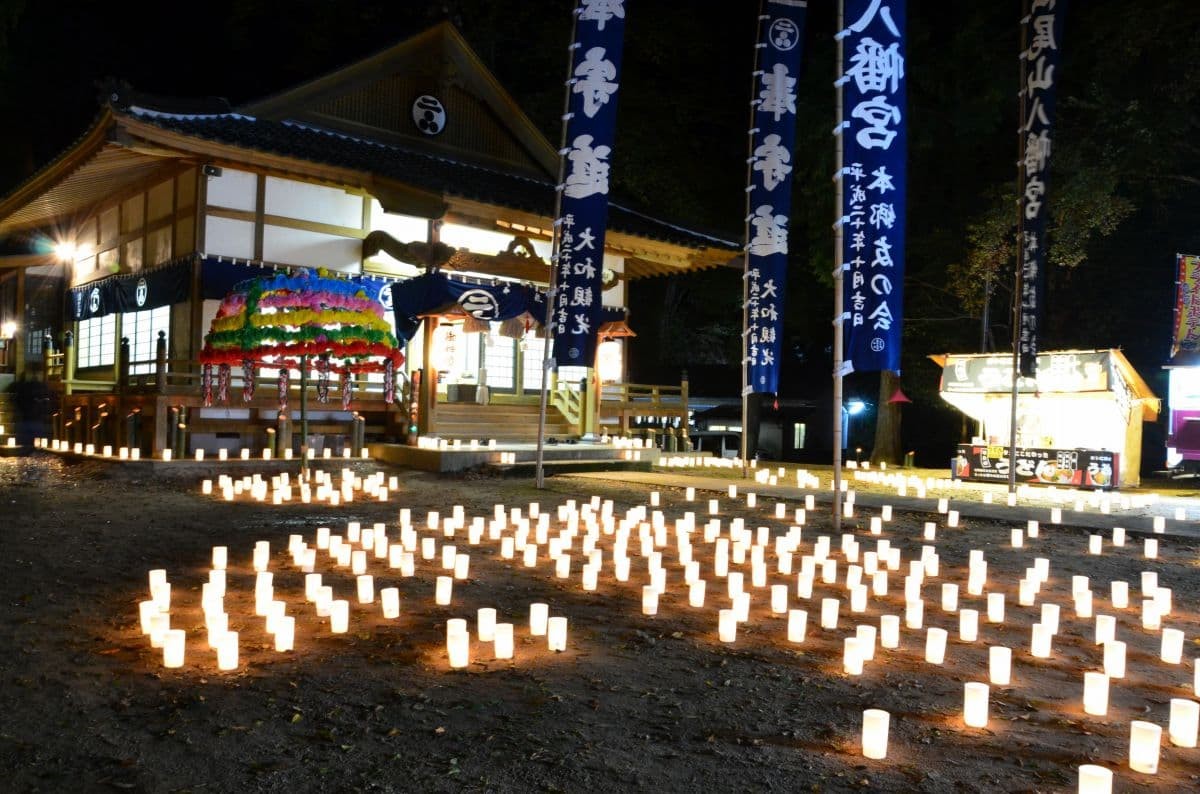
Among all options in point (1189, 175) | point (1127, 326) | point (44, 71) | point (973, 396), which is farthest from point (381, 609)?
point (44, 71)

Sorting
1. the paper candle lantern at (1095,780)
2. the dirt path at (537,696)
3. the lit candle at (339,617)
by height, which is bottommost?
the dirt path at (537,696)

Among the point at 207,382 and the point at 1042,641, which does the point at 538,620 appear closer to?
the point at 1042,641

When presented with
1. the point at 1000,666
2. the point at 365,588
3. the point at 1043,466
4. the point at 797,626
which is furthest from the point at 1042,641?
the point at 1043,466

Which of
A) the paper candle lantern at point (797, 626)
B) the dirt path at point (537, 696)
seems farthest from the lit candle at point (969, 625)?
the paper candle lantern at point (797, 626)

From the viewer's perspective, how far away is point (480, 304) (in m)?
16.4

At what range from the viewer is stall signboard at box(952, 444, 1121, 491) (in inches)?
563

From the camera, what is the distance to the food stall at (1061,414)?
48.0 feet

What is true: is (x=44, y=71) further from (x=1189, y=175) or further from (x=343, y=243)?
(x=1189, y=175)

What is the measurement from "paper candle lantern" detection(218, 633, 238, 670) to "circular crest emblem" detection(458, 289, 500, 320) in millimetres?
12129

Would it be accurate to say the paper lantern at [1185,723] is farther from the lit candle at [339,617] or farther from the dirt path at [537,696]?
the lit candle at [339,617]

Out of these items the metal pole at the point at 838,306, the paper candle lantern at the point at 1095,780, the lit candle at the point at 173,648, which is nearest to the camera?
the paper candle lantern at the point at 1095,780

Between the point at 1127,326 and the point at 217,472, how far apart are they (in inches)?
808

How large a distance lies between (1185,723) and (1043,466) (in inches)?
489

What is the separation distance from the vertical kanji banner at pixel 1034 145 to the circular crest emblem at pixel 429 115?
39.2 feet
